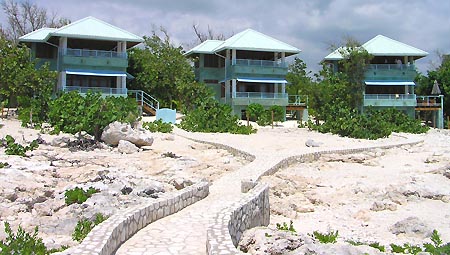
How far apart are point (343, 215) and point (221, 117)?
17.4 meters

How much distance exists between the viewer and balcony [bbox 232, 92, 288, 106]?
40.3 m

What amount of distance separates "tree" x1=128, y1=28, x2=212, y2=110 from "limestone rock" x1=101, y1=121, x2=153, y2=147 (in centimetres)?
1736

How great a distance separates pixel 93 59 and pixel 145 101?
540cm

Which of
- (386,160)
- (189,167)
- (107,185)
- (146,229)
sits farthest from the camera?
(386,160)

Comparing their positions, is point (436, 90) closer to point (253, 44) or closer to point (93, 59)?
point (253, 44)

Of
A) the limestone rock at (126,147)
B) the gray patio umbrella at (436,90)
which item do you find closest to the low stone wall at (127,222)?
the limestone rock at (126,147)

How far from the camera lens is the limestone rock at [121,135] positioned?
867 inches

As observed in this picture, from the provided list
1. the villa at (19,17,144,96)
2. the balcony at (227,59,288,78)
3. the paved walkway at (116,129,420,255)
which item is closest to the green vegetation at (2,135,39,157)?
the paved walkway at (116,129,420,255)

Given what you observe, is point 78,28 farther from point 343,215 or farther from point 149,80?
point 343,215

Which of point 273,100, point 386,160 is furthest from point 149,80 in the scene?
point 386,160

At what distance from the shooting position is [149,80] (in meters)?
41.7

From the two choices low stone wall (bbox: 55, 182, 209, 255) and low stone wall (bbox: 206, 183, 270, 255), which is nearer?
low stone wall (bbox: 55, 182, 209, 255)

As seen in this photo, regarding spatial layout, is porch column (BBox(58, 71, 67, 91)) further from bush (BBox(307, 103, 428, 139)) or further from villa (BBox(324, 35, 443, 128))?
villa (BBox(324, 35, 443, 128))

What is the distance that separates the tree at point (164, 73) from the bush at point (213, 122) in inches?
351
